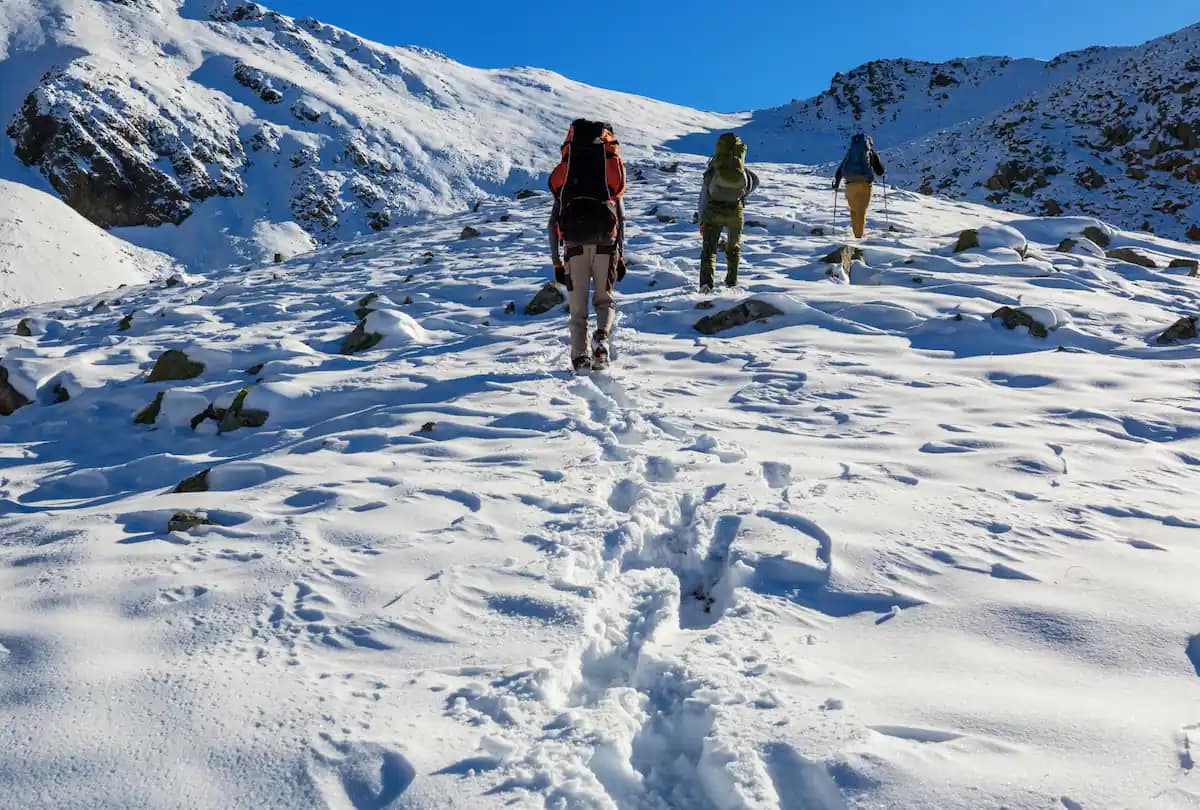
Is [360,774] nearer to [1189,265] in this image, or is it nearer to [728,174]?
[728,174]

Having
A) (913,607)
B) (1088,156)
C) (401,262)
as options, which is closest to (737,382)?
(913,607)

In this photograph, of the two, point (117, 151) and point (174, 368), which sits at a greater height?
point (117, 151)

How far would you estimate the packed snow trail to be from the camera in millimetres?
1900

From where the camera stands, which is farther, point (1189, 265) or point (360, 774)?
point (1189, 265)

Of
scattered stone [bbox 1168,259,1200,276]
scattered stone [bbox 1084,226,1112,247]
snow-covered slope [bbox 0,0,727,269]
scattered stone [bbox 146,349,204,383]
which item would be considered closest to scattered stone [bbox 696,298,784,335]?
scattered stone [bbox 146,349,204,383]

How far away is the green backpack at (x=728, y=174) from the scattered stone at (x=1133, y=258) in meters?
6.82

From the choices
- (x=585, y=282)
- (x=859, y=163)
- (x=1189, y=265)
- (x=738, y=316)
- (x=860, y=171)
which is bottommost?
(x=738, y=316)

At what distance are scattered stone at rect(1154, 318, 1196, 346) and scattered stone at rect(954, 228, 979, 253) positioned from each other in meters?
4.62

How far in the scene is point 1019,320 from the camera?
727cm

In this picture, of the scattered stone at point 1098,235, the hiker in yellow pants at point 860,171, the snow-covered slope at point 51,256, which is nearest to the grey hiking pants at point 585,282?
the hiker in yellow pants at point 860,171

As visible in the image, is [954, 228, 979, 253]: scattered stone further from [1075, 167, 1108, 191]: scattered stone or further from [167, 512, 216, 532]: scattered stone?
[1075, 167, 1108, 191]: scattered stone

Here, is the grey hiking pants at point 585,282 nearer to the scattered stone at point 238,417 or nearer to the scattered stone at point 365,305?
the scattered stone at point 238,417

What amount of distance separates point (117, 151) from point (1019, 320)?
47.0 metres

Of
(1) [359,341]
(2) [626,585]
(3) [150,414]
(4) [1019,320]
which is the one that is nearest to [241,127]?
(1) [359,341]
